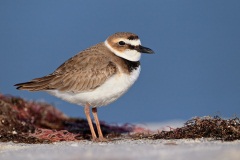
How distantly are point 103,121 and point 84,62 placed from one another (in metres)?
3.09

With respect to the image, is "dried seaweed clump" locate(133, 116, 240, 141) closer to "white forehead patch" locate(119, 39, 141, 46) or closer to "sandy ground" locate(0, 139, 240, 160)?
"sandy ground" locate(0, 139, 240, 160)

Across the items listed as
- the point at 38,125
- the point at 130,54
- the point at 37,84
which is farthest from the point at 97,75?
the point at 38,125

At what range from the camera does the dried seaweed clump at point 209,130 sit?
8.41 m

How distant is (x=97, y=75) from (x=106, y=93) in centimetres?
37

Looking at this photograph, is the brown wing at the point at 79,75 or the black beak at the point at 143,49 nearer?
the brown wing at the point at 79,75

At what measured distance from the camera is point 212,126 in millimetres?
8750

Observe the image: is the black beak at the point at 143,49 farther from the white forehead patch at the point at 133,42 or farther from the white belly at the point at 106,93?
the white belly at the point at 106,93

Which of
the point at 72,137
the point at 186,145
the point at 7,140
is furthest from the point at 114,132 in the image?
the point at 186,145

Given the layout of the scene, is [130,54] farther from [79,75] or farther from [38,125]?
[38,125]

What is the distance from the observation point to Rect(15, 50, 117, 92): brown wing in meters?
9.57


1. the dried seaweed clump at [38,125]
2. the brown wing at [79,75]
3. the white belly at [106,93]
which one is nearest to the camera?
the white belly at [106,93]

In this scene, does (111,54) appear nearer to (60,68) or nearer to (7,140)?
(60,68)

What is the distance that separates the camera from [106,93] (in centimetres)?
946

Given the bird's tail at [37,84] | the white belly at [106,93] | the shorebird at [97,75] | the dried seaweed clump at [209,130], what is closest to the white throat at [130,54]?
the shorebird at [97,75]
